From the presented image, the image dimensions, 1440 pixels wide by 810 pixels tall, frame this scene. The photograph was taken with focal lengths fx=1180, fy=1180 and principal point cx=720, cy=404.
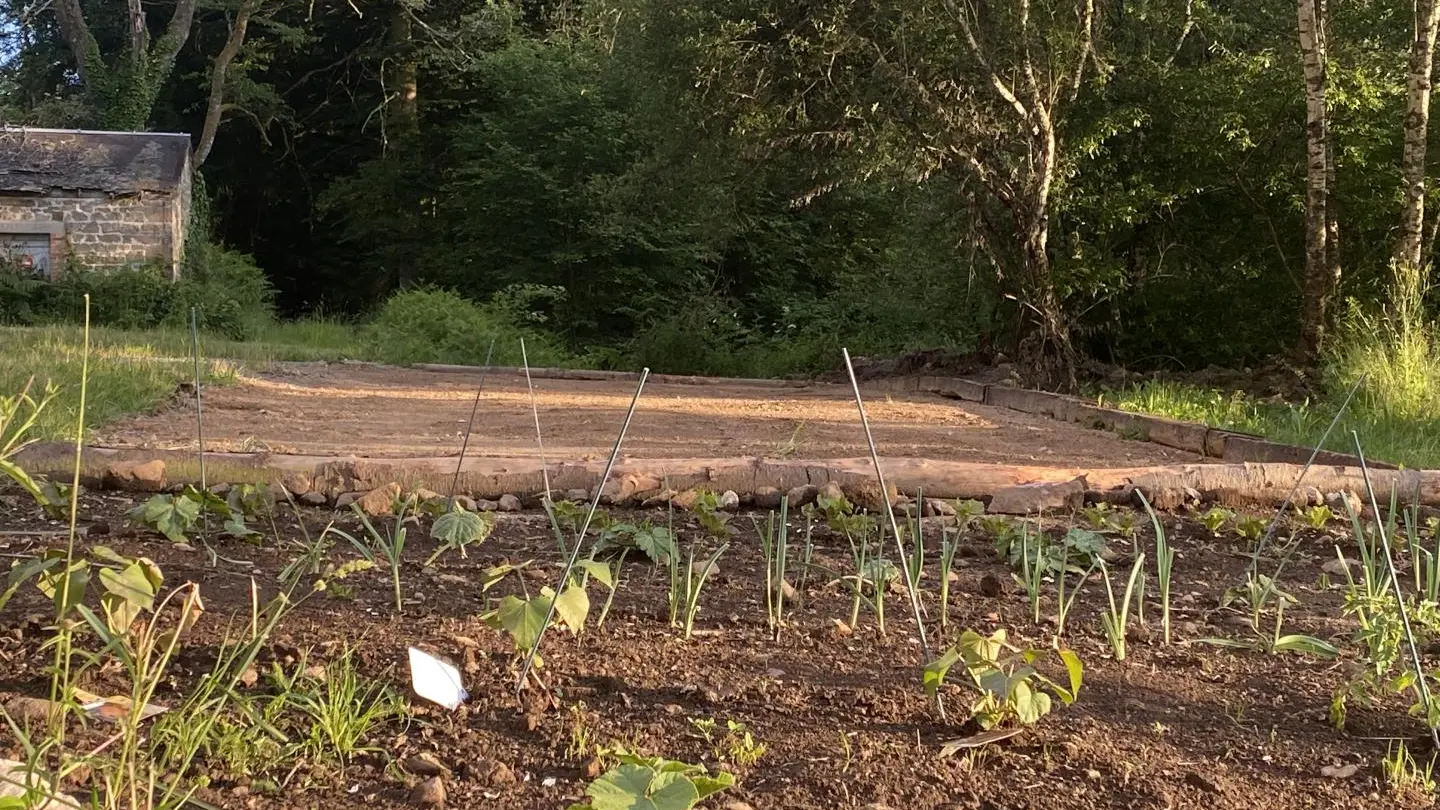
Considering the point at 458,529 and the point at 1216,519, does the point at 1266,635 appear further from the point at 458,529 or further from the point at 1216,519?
the point at 458,529

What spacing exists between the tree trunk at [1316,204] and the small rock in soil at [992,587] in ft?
21.7

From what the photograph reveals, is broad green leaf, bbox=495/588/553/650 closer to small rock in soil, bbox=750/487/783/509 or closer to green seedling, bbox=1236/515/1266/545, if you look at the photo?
small rock in soil, bbox=750/487/783/509

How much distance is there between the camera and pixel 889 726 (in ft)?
5.64

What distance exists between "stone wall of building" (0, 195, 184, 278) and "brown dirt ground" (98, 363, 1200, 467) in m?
8.98

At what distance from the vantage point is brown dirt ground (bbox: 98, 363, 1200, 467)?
16.1ft

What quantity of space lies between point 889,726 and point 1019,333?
9.03 metres

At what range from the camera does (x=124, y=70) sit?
19.9 metres

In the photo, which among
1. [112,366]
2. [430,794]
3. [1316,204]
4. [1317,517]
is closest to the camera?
[430,794]

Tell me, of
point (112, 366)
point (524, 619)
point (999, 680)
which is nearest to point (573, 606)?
point (524, 619)

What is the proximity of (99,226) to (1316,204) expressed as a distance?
623 inches

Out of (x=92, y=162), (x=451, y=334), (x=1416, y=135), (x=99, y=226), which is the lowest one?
(x=451, y=334)

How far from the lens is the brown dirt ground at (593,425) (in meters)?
4.89

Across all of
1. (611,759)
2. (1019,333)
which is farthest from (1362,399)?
(611,759)

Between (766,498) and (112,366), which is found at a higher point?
(766,498)
